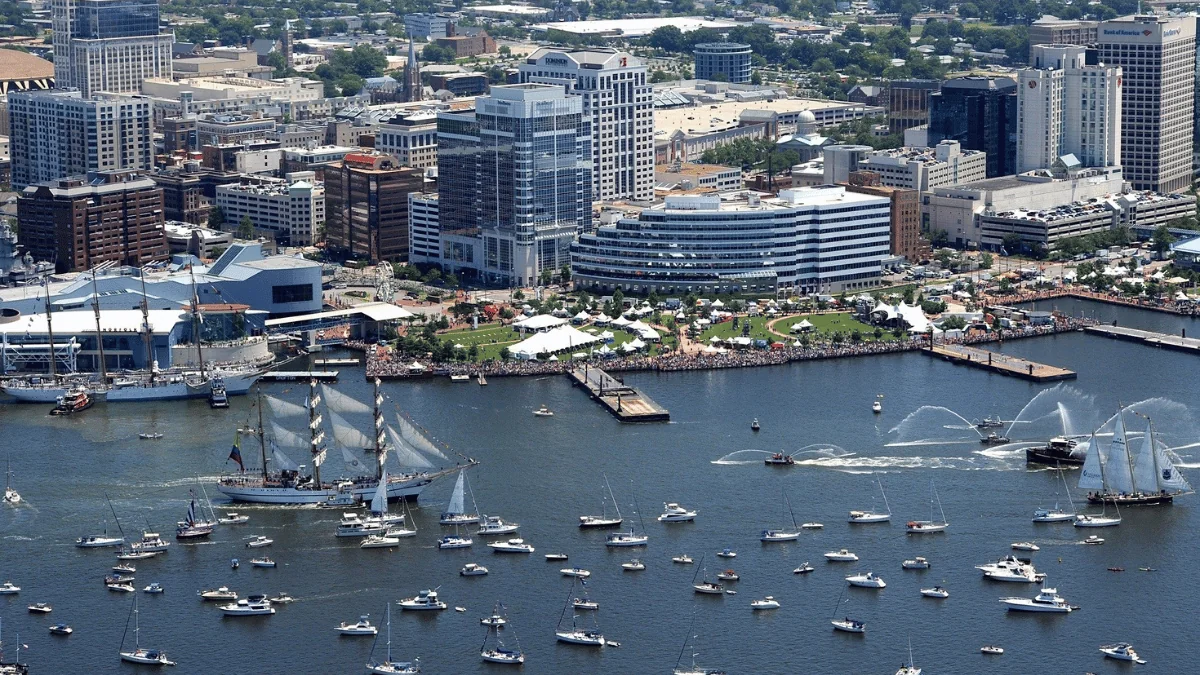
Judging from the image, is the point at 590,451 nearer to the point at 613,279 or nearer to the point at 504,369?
the point at 504,369

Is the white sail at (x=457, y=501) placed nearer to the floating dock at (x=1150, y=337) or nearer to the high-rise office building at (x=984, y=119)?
the floating dock at (x=1150, y=337)

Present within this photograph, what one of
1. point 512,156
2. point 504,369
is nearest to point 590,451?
point 504,369

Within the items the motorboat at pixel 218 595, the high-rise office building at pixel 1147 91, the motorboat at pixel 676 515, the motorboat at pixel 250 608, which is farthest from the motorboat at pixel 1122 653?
the high-rise office building at pixel 1147 91

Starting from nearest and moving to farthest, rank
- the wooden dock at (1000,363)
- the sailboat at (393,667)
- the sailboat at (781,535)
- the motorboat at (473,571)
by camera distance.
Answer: the sailboat at (393,667) < the motorboat at (473,571) < the sailboat at (781,535) < the wooden dock at (1000,363)

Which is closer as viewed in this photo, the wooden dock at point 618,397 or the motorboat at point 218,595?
the motorboat at point 218,595

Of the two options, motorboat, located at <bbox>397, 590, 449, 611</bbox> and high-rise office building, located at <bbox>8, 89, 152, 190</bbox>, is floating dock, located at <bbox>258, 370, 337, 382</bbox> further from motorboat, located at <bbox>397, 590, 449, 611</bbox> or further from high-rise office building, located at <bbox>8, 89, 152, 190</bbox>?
high-rise office building, located at <bbox>8, 89, 152, 190</bbox>

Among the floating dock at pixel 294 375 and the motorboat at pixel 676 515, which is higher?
the floating dock at pixel 294 375
